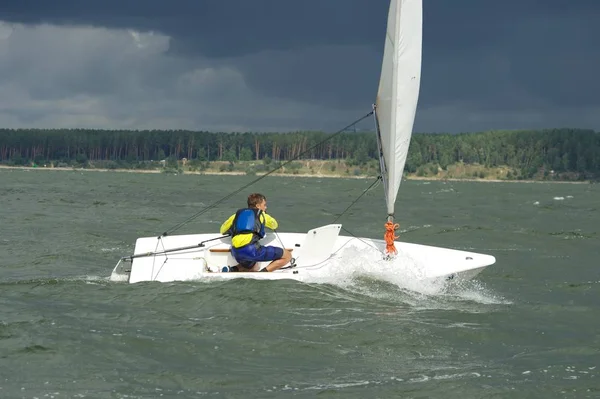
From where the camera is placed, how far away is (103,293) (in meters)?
13.6

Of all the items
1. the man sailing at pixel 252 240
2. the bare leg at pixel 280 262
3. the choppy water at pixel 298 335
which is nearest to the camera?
the choppy water at pixel 298 335

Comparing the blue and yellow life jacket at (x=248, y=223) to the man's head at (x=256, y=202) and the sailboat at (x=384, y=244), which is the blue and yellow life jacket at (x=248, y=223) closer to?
the man's head at (x=256, y=202)

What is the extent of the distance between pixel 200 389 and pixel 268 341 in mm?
2004

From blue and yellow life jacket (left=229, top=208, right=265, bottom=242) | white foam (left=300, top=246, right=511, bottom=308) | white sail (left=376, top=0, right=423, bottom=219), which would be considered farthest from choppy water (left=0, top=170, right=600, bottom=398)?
white sail (left=376, top=0, right=423, bottom=219)

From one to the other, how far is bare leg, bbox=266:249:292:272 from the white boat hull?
13 centimetres

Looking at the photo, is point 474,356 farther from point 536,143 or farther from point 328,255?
point 536,143

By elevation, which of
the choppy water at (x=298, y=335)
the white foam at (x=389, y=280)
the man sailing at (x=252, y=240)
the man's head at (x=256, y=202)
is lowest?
the choppy water at (x=298, y=335)

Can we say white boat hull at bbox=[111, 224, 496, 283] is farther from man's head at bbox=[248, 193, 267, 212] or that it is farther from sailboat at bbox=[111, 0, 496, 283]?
man's head at bbox=[248, 193, 267, 212]

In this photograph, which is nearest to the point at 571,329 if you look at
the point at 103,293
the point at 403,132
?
the point at 403,132

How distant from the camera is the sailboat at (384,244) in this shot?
46.2 feet

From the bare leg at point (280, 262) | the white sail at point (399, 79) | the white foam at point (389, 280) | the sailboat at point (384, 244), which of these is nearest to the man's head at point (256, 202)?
the bare leg at point (280, 262)

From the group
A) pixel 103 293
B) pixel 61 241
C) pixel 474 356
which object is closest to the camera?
pixel 474 356

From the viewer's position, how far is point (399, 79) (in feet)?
46.5

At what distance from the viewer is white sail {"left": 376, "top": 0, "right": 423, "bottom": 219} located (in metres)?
14.0
